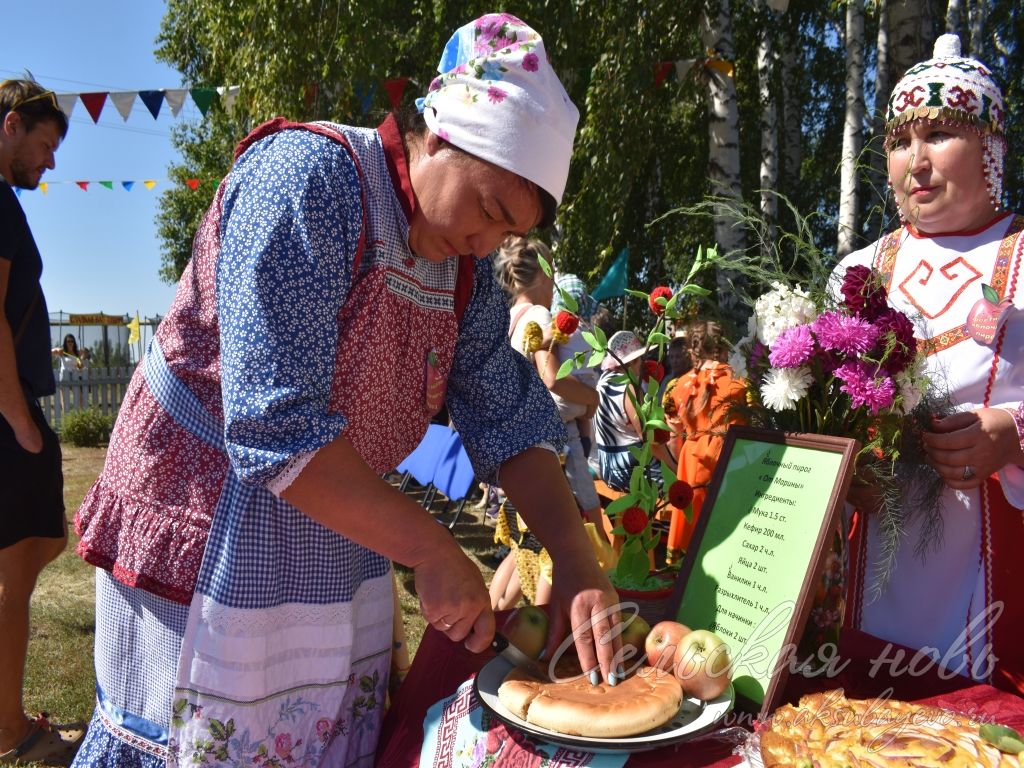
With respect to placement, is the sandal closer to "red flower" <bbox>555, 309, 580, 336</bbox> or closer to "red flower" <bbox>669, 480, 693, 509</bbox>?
"red flower" <bbox>555, 309, 580, 336</bbox>

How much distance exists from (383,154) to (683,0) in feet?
23.4

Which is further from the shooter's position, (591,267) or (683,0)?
(591,267)

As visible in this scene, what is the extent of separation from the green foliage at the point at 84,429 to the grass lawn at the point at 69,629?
6.35m

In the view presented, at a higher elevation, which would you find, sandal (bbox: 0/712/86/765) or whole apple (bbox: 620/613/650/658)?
whole apple (bbox: 620/613/650/658)

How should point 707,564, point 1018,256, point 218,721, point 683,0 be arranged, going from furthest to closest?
point 683,0, point 1018,256, point 707,564, point 218,721

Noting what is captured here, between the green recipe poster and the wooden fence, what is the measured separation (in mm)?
12822

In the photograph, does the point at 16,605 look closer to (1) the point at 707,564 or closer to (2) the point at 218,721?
(2) the point at 218,721

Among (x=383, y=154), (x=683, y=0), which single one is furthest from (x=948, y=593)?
(x=683, y=0)

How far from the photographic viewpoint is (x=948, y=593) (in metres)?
1.39

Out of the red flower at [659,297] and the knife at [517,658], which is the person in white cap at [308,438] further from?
the red flower at [659,297]

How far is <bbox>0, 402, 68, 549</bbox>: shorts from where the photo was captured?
2562 mm

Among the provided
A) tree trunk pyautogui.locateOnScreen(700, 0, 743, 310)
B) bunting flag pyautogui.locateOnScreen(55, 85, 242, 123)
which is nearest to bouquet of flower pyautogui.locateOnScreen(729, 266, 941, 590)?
tree trunk pyautogui.locateOnScreen(700, 0, 743, 310)

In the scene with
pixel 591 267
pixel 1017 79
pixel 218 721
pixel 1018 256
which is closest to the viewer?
pixel 218 721

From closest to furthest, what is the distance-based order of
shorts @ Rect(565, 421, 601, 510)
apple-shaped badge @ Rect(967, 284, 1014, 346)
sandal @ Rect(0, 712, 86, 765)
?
apple-shaped badge @ Rect(967, 284, 1014, 346) → sandal @ Rect(0, 712, 86, 765) → shorts @ Rect(565, 421, 601, 510)
